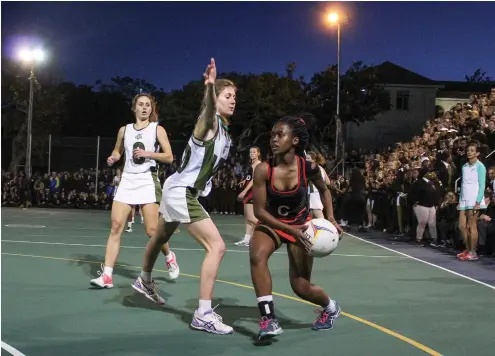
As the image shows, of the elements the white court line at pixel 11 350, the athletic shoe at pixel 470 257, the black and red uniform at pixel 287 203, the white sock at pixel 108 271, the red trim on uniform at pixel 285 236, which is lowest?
the white court line at pixel 11 350

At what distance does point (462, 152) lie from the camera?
14969 millimetres

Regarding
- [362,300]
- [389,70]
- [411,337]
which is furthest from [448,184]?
[389,70]

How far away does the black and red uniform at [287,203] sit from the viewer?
18.0 ft

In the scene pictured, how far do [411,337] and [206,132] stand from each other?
2.47 metres

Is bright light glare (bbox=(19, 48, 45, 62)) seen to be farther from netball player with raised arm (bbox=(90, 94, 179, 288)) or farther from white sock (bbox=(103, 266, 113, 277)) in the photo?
white sock (bbox=(103, 266, 113, 277))

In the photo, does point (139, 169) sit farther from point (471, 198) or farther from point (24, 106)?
point (24, 106)

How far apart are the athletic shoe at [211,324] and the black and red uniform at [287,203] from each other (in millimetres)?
836

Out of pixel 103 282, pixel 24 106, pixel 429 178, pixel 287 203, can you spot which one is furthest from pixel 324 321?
pixel 24 106

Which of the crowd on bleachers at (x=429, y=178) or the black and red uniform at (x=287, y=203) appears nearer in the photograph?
the black and red uniform at (x=287, y=203)

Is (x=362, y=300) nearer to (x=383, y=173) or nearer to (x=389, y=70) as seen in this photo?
(x=383, y=173)

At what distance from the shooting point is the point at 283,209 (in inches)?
218

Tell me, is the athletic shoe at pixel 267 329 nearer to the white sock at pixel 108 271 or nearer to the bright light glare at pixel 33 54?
the white sock at pixel 108 271

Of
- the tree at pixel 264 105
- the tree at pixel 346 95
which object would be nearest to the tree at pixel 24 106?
the tree at pixel 264 105

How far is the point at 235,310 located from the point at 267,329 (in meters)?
1.39
